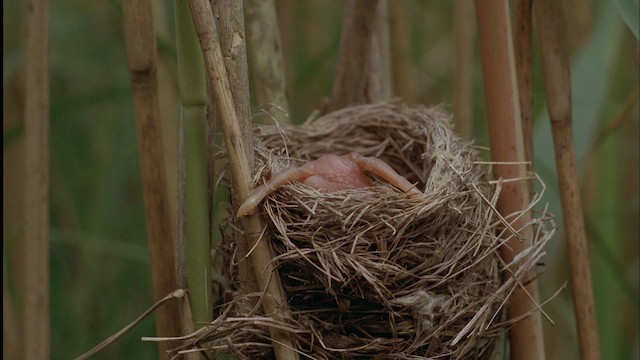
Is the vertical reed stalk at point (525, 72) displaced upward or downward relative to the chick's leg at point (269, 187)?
upward

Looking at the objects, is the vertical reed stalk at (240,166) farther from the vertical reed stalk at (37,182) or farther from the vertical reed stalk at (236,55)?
the vertical reed stalk at (37,182)

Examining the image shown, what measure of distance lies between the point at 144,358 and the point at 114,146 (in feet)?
1.48

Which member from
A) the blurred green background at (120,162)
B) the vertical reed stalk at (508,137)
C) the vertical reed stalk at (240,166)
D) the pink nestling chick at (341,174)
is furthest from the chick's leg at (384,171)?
the blurred green background at (120,162)

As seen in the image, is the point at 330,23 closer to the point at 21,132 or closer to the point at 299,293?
the point at 21,132

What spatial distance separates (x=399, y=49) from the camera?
56.0 inches

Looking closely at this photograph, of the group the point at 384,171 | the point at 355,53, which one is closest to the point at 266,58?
the point at 355,53

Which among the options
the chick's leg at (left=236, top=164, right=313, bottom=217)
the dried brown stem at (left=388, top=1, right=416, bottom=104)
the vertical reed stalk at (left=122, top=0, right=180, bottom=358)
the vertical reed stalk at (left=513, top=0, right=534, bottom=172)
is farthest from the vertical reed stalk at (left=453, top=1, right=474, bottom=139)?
the vertical reed stalk at (left=122, top=0, right=180, bottom=358)

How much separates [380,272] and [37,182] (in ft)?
1.54

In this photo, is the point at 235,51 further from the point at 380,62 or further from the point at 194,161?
the point at 380,62

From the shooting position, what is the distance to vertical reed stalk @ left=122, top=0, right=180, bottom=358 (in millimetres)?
1002

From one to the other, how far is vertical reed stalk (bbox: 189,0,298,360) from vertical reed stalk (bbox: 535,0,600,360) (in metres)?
0.39

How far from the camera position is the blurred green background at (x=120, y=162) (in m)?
1.53

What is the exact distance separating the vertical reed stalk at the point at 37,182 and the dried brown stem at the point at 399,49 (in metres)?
0.56

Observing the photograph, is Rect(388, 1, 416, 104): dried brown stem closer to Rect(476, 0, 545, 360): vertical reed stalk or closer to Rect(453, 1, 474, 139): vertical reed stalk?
Rect(453, 1, 474, 139): vertical reed stalk
